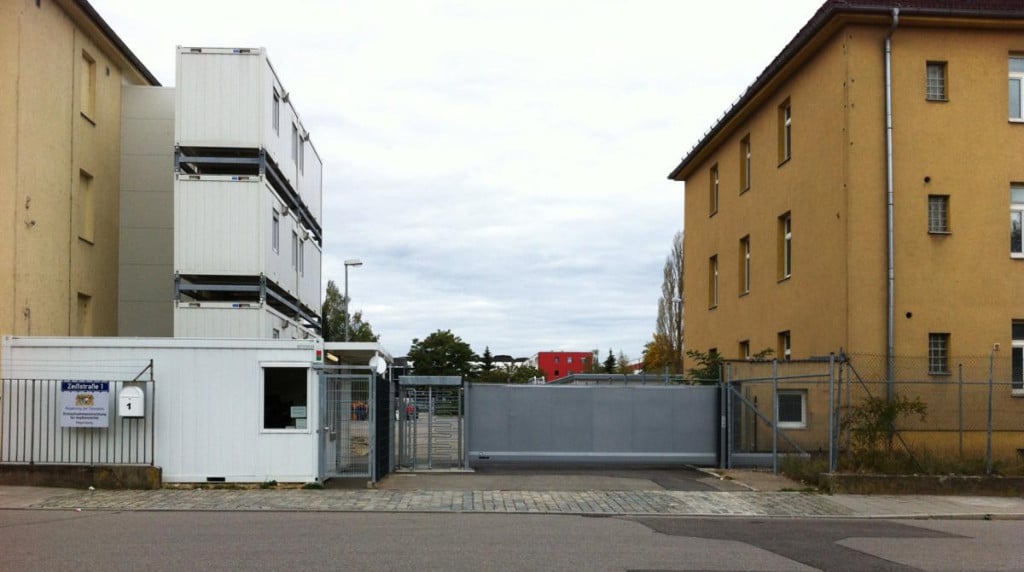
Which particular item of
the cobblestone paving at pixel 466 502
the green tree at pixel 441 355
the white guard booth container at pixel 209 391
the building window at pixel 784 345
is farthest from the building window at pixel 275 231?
the green tree at pixel 441 355

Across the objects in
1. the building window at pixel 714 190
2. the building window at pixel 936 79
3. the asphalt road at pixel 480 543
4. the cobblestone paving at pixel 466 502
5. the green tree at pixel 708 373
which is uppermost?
the building window at pixel 936 79

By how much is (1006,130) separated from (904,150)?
241 cm

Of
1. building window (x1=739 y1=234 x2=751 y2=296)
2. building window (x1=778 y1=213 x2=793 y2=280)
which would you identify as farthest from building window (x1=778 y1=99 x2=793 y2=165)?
building window (x1=739 y1=234 x2=751 y2=296)

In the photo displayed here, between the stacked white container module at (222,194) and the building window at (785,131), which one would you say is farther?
the building window at (785,131)

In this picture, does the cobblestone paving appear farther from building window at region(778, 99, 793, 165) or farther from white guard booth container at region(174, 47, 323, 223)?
building window at region(778, 99, 793, 165)

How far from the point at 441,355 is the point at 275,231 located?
→ 60908 millimetres

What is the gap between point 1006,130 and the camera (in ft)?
72.7

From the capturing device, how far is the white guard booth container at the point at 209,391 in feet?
58.0

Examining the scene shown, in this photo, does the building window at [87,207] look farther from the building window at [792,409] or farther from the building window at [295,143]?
the building window at [792,409]

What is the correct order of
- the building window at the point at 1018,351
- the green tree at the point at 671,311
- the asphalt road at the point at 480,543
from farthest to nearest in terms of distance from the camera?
the green tree at the point at 671,311 < the building window at the point at 1018,351 < the asphalt road at the point at 480,543

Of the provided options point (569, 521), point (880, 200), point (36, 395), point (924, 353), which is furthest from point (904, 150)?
point (36, 395)

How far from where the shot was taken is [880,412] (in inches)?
728

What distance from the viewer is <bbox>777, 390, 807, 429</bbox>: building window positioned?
72.7 ft

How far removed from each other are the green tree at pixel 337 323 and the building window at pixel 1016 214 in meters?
52.2
